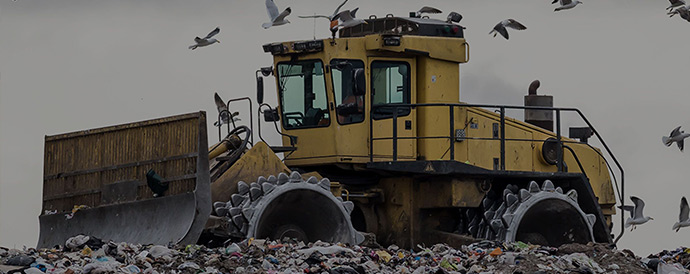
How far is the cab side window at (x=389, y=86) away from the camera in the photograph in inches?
667

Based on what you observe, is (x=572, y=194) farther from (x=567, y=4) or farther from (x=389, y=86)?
(x=389, y=86)

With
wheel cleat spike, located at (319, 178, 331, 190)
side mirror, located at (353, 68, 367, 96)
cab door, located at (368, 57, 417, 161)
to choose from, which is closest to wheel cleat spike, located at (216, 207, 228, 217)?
wheel cleat spike, located at (319, 178, 331, 190)

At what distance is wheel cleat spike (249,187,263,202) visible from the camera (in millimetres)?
14844

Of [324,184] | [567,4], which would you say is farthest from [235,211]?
[567,4]

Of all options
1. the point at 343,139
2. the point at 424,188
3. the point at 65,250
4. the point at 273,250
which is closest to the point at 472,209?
the point at 424,188

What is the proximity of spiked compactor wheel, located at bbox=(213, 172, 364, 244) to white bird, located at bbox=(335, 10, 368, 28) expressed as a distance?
7.28 feet

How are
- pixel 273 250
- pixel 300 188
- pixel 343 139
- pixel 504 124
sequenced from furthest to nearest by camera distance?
pixel 504 124
pixel 343 139
pixel 300 188
pixel 273 250

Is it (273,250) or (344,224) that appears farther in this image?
(344,224)

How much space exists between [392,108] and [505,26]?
277 centimetres

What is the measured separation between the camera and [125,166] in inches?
616

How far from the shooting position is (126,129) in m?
15.8

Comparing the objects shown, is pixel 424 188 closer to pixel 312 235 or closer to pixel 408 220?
pixel 408 220

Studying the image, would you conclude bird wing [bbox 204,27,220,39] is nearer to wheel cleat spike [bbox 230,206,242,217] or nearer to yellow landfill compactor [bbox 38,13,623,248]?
yellow landfill compactor [bbox 38,13,623,248]

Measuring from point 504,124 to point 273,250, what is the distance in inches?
212
